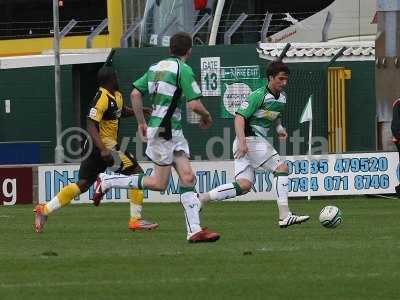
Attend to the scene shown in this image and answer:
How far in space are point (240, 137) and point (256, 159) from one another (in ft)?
1.38

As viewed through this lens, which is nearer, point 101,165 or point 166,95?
point 166,95

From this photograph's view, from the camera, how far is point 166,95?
47.3 feet

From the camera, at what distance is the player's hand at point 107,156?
16.8 meters

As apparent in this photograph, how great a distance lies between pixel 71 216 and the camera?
20.7 meters

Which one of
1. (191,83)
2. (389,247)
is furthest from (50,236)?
(389,247)

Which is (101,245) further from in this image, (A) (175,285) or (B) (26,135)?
(B) (26,135)

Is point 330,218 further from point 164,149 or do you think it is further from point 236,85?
point 236,85

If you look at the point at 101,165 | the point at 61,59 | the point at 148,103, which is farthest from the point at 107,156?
the point at 61,59

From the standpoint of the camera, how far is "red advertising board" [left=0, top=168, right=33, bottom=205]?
26188mm

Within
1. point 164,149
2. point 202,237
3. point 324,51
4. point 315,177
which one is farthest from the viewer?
point 324,51

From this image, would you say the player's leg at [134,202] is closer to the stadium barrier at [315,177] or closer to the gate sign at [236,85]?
the stadium barrier at [315,177]

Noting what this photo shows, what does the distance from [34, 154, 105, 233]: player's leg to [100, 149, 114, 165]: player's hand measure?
18 centimetres

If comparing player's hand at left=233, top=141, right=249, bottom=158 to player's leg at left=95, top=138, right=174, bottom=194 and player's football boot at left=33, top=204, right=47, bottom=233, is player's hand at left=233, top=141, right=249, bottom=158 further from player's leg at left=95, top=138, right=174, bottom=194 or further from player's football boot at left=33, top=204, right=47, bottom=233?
player's football boot at left=33, top=204, right=47, bottom=233

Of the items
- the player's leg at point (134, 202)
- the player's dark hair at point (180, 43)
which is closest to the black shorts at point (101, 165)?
the player's leg at point (134, 202)
